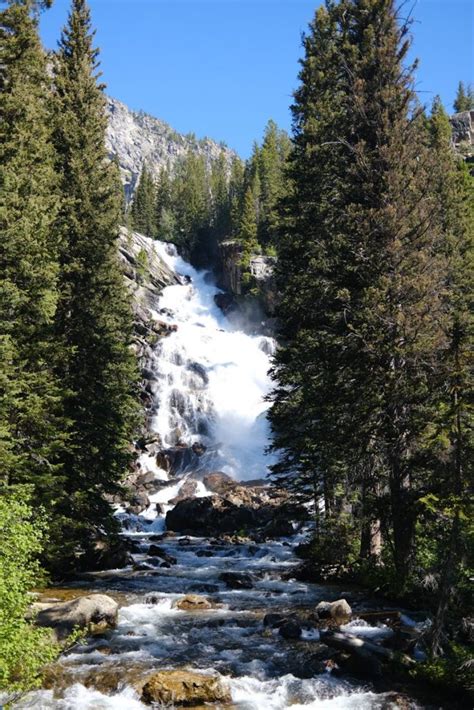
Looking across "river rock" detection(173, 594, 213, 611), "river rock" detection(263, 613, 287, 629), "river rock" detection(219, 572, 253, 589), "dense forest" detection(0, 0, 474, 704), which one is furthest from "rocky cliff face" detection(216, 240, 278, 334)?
"river rock" detection(263, 613, 287, 629)

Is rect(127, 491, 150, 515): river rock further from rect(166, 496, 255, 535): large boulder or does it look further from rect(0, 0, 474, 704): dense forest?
rect(0, 0, 474, 704): dense forest

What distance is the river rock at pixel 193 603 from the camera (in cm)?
1515

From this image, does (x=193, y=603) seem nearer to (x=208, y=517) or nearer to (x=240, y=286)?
(x=208, y=517)

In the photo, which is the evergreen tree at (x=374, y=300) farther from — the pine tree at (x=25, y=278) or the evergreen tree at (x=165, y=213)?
the evergreen tree at (x=165, y=213)

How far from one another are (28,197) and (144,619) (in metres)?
12.0

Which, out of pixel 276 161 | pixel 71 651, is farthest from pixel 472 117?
pixel 71 651

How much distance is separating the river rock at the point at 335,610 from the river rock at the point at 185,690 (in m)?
4.41

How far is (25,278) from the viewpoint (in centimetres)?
1644

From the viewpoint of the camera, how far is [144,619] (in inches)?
552

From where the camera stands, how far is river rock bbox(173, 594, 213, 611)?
15148 millimetres

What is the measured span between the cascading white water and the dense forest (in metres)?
22.0

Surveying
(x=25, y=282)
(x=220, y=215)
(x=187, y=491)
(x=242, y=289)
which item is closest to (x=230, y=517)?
(x=187, y=491)

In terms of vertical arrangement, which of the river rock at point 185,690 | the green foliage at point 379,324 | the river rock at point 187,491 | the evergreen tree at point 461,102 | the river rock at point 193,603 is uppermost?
the evergreen tree at point 461,102

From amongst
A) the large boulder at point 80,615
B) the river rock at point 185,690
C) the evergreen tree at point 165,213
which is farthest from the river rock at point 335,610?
the evergreen tree at point 165,213
